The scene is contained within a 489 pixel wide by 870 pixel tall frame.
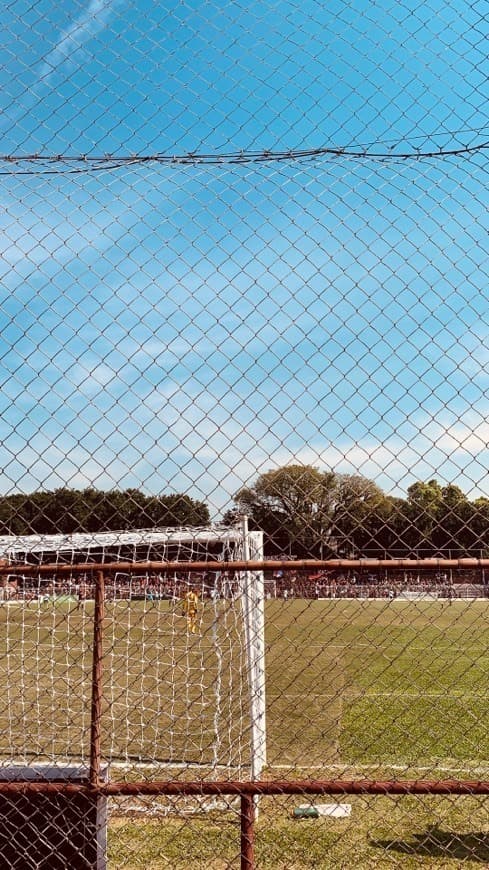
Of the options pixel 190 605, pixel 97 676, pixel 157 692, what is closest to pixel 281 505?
pixel 97 676

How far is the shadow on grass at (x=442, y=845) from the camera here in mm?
4383

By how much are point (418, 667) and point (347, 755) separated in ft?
23.6

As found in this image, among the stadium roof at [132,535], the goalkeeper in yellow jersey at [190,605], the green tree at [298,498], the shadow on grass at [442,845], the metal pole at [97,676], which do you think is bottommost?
the shadow on grass at [442,845]

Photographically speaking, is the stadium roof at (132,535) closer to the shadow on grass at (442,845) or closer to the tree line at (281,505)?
the tree line at (281,505)

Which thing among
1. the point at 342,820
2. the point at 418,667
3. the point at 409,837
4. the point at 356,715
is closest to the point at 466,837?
the point at 409,837

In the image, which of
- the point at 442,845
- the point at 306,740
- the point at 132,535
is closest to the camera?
the point at 442,845

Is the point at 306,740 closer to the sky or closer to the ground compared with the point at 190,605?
closer to the ground

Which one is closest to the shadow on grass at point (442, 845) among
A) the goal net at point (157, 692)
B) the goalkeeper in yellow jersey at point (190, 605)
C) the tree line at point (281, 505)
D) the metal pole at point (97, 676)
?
the goal net at point (157, 692)

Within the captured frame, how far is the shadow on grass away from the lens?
4383 mm

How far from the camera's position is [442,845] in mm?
4352

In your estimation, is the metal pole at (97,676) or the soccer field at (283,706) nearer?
the metal pole at (97,676)

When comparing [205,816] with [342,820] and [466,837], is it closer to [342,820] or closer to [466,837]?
[342,820]

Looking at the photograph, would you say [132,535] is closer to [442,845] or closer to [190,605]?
[442,845]

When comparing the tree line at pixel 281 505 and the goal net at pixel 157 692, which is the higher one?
the tree line at pixel 281 505
